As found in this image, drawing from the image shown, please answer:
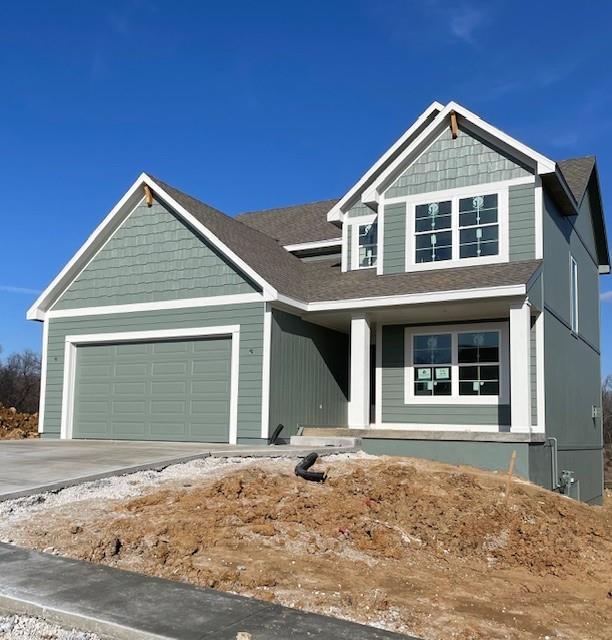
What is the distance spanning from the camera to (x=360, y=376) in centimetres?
1420

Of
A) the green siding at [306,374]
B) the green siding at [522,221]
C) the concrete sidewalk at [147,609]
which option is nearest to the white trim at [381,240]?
the green siding at [306,374]

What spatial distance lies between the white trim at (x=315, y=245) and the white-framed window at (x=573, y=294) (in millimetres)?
5915

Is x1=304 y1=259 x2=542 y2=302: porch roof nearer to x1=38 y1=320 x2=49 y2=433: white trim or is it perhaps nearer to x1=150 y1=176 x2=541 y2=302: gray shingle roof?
x1=150 y1=176 x2=541 y2=302: gray shingle roof

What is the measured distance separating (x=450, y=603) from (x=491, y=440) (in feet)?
24.9

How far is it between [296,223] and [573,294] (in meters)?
8.01

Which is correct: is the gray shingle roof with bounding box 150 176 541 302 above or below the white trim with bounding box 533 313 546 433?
above

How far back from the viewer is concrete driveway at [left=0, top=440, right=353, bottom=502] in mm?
8594

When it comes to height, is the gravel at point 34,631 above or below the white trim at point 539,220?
below

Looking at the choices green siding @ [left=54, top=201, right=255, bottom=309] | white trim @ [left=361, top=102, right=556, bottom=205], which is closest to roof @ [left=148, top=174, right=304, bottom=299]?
green siding @ [left=54, top=201, right=255, bottom=309]

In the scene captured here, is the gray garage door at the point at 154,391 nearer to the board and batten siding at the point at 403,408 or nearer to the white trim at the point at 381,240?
the board and batten siding at the point at 403,408

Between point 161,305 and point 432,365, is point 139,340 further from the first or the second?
point 432,365

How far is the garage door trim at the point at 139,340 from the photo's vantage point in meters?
14.3

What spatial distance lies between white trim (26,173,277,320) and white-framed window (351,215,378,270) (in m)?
3.45

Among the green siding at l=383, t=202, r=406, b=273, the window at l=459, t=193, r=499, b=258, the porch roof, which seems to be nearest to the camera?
the porch roof
